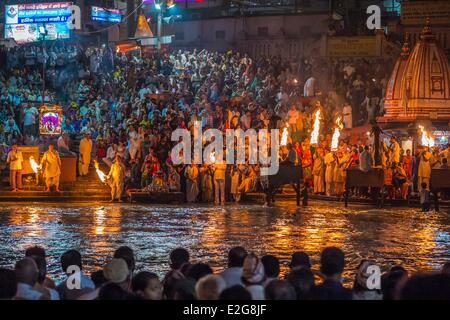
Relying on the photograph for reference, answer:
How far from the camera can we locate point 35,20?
67.8 m

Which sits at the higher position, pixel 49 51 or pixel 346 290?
pixel 49 51

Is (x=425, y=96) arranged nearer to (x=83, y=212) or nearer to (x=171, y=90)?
(x=171, y=90)

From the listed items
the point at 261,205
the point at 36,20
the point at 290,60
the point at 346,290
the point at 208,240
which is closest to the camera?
the point at 346,290

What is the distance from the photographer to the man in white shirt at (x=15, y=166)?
2989 centimetres

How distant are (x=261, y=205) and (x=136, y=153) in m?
5.51

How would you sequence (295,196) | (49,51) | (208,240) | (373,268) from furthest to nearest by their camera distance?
1. (49,51)
2. (295,196)
3. (208,240)
4. (373,268)

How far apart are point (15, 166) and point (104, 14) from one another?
4020 centimetres

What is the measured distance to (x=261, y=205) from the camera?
2844cm

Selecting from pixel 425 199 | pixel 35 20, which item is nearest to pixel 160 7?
pixel 425 199

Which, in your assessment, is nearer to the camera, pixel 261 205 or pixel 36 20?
pixel 261 205

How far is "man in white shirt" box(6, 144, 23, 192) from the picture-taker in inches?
1177

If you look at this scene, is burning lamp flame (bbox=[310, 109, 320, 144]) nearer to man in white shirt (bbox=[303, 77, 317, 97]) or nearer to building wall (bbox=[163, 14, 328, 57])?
man in white shirt (bbox=[303, 77, 317, 97])

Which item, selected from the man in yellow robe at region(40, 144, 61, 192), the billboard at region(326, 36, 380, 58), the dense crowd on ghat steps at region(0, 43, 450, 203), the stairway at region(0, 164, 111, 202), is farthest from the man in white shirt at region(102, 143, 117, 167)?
the billboard at region(326, 36, 380, 58)

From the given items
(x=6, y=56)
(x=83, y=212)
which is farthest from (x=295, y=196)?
(x=6, y=56)
